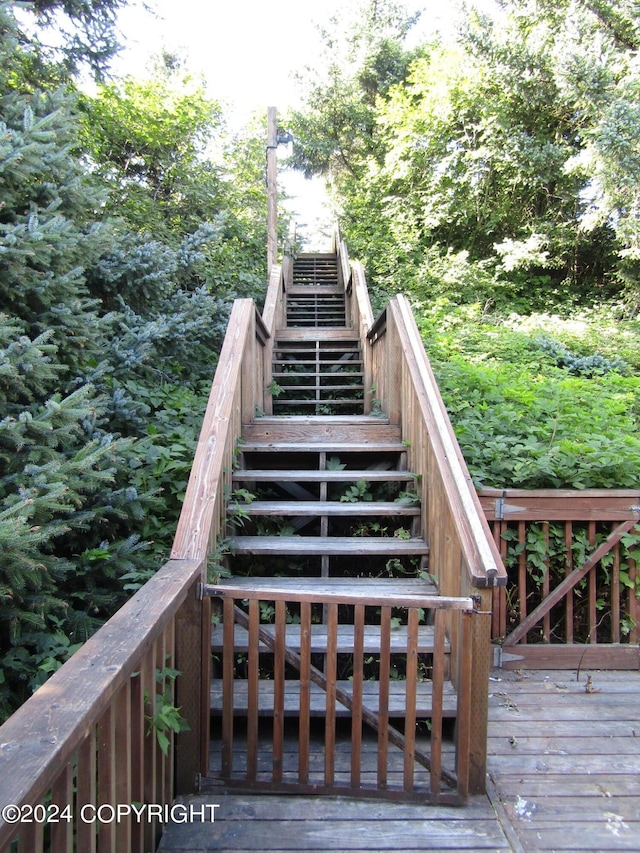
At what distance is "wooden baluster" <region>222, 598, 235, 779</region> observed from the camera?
1991 mm

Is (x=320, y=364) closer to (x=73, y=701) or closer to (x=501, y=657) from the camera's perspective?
(x=501, y=657)

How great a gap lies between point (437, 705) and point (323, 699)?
548mm

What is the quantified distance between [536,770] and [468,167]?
494 inches

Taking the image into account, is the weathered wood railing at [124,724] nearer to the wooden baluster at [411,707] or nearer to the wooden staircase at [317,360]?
the wooden baluster at [411,707]

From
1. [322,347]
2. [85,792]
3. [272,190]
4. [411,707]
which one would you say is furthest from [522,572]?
[272,190]

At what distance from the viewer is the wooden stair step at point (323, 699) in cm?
221

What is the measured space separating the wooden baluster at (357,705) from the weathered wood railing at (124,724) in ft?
1.87

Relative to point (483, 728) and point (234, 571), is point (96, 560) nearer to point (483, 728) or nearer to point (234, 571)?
point (234, 571)

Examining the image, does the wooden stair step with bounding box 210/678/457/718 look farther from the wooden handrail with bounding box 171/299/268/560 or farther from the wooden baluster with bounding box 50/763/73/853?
the wooden baluster with bounding box 50/763/73/853

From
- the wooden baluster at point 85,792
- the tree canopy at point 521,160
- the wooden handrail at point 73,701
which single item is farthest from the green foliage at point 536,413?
the tree canopy at point 521,160

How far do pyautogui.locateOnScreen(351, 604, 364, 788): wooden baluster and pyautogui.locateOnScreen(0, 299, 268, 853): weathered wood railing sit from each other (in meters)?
0.57

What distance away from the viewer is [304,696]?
199cm

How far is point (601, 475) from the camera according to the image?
323 cm

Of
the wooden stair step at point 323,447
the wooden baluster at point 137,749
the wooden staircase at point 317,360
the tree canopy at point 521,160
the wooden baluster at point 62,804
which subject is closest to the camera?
the wooden baluster at point 62,804
